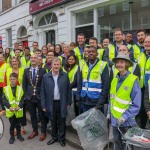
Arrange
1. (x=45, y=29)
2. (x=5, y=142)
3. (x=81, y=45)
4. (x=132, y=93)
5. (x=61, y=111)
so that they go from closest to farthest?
(x=132, y=93) < (x=61, y=111) < (x=5, y=142) < (x=81, y=45) < (x=45, y=29)

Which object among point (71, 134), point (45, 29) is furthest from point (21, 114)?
point (45, 29)

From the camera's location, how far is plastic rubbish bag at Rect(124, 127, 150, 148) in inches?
109

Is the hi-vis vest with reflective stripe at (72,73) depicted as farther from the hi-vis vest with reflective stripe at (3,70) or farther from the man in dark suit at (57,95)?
the hi-vis vest with reflective stripe at (3,70)

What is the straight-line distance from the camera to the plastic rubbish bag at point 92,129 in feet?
14.2

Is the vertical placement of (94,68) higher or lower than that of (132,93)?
higher

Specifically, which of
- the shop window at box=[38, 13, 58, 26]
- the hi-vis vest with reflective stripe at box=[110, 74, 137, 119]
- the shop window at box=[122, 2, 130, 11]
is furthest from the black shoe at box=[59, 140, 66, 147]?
the shop window at box=[38, 13, 58, 26]

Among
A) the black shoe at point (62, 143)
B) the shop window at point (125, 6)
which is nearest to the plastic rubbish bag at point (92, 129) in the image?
the black shoe at point (62, 143)

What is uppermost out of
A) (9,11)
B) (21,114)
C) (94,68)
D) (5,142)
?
(9,11)

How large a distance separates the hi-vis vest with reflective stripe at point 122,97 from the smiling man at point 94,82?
29.0 inches

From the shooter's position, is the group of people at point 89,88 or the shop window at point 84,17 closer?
the group of people at point 89,88

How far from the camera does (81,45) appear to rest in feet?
21.9

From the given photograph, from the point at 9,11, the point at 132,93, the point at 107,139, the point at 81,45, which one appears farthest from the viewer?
the point at 9,11

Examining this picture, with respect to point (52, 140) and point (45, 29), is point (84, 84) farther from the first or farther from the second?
point (45, 29)

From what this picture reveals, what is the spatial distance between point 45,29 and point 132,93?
11.0m
